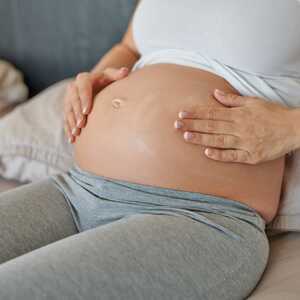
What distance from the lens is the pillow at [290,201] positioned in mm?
964

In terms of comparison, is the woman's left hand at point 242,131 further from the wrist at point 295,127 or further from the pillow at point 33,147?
the pillow at point 33,147

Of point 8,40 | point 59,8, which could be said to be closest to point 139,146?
point 59,8

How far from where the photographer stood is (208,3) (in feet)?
3.35

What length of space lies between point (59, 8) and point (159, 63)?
63cm

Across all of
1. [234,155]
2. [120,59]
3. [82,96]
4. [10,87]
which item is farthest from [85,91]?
[10,87]

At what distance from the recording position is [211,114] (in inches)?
35.4

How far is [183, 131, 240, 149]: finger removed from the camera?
88cm

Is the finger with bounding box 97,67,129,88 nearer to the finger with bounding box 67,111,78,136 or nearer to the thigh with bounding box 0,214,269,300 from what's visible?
the finger with bounding box 67,111,78,136

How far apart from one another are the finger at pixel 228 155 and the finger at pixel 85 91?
→ 26 cm

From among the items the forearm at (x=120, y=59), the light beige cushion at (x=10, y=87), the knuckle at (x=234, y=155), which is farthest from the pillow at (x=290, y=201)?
the light beige cushion at (x=10, y=87)

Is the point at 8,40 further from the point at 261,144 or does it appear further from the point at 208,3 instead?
the point at 261,144

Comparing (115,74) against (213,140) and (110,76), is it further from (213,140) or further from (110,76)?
(213,140)

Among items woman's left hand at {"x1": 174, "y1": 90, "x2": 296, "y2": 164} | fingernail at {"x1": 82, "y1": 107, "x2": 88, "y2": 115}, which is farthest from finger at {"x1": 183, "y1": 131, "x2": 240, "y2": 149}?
fingernail at {"x1": 82, "y1": 107, "x2": 88, "y2": 115}

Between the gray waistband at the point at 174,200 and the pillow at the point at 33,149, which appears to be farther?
the pillow at the point at 33,149
